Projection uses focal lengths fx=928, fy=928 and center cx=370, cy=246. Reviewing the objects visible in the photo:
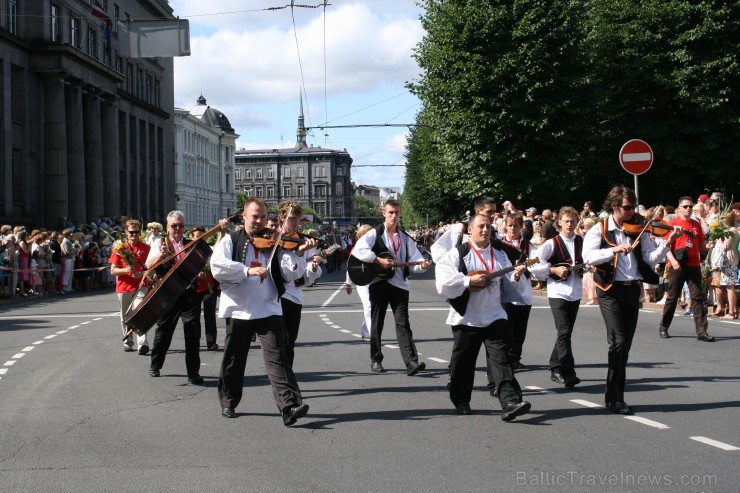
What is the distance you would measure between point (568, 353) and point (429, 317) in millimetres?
8878

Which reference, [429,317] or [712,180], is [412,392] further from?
[712,180]

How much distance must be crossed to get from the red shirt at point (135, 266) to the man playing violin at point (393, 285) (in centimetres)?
384

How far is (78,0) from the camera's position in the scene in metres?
49.7

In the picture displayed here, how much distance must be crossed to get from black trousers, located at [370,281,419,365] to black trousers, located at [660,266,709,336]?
5177 millimetres

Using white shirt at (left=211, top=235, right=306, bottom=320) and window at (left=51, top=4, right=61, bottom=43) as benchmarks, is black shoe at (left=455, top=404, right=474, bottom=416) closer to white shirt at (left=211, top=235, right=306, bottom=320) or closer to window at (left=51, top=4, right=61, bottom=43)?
white shirt at (left=211, top=235, right=306, bottom=320)

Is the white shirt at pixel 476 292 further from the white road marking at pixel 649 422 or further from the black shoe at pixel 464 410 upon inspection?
the white road marking at pixel 649 422

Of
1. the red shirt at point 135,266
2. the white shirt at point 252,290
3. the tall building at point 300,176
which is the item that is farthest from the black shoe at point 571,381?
the tall building at point 300,176

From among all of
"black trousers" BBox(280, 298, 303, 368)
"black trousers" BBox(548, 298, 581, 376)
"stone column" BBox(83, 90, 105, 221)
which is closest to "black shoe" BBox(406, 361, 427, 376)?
"black trousers" BBox(280, 298, 303, 368)

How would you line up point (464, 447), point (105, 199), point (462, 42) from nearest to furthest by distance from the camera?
point (464, 447) → point (462, 42) → point (105, 199)

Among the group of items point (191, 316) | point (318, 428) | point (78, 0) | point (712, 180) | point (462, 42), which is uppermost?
point (78, 0)

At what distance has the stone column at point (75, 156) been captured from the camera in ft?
160

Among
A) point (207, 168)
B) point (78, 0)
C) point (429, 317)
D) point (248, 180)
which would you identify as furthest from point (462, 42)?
point (248, 180)

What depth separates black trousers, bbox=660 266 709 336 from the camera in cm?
1377

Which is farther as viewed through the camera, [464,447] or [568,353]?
[568,353]
